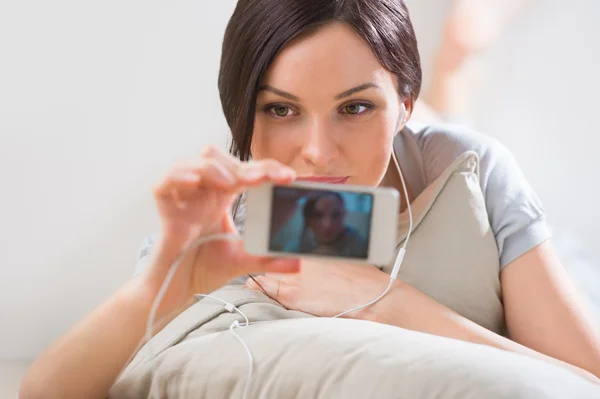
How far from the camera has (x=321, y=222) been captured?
837mm

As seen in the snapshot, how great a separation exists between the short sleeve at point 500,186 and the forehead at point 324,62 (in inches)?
13.1

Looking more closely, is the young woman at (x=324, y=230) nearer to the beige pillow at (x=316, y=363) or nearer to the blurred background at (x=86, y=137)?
the beige pillow at (x=316, y=363)

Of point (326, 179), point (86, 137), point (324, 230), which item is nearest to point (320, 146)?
point (326, 179)

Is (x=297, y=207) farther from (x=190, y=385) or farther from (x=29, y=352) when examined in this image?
(x=29, y=352)

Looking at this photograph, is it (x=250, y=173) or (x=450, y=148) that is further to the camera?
(x=450, y=148)

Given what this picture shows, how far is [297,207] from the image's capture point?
84 cm

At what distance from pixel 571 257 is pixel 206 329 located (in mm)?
1217

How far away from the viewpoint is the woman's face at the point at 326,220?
83cm

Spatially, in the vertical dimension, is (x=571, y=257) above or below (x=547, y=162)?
below

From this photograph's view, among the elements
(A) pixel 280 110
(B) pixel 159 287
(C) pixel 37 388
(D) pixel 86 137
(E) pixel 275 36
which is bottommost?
(C) pixel 37 388

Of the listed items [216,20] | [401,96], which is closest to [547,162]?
[216,20]

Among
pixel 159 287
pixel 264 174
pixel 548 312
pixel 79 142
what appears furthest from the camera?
pixel 79 142

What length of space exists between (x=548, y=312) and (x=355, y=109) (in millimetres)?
458

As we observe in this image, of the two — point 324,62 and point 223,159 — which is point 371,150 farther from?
point 223,159
